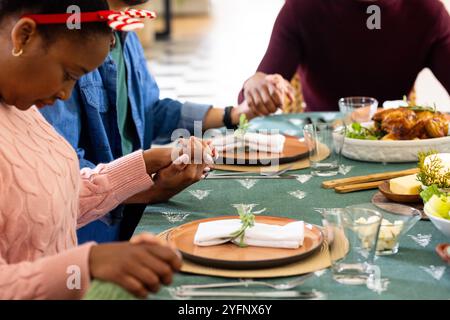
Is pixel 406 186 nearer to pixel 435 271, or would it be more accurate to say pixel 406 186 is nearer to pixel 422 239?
pixel 422 239

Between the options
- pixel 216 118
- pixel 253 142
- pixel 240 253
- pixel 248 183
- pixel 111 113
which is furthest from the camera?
pixel 216 118

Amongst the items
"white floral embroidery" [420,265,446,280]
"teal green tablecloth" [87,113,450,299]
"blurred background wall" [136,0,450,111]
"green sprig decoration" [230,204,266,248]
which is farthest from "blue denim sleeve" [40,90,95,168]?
"blurred background wall" [136,0,450,111]

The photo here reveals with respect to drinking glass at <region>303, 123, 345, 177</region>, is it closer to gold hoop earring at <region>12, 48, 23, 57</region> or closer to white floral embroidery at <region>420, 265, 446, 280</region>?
white floral embroidery at <region>420, 265, 446, 280</region>

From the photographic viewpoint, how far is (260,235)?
1.41m

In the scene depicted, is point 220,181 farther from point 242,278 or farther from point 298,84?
point 298,84

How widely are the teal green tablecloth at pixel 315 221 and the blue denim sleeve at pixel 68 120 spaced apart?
0.35m

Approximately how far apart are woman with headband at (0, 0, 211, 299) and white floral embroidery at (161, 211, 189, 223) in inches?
9.2

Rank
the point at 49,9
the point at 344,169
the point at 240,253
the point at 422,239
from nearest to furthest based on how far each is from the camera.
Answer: the point at 49,9
the point at 240,253
the point at 422,239
the point at 344,169

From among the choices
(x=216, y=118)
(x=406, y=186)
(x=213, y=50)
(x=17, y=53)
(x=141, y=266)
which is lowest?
(x=213, y=50)

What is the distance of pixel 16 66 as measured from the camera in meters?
1.29

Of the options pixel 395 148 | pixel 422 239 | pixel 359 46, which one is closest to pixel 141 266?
pixel 422 239

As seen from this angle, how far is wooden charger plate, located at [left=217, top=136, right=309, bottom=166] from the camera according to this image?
2.09 meters

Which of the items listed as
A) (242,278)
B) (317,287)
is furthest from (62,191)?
(317,287)

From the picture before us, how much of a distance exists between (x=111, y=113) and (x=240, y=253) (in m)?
1.09
